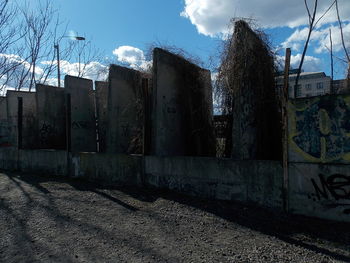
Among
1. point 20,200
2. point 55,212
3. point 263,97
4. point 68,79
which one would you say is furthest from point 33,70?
point 263,97

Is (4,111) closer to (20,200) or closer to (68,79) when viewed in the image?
(68,79)

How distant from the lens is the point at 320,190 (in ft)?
15.3

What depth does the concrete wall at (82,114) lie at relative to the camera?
34.5 ft

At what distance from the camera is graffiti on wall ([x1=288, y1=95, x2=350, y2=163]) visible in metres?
4.56

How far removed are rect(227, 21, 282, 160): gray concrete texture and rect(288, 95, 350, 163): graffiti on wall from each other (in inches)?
44.2

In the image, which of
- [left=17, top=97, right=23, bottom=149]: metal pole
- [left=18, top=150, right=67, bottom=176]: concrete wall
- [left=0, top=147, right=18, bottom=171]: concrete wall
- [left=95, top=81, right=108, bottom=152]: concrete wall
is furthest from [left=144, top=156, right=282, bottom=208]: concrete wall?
[left=0, top=147, right=18, bottom=171]: concrete wall

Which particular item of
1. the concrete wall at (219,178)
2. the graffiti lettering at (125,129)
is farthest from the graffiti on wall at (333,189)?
the graffiti lettering at (125,129)

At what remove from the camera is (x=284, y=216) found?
4895mm

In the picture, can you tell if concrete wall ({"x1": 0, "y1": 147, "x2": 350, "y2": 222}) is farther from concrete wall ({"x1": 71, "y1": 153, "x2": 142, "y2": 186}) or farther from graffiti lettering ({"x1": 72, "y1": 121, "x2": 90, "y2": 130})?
graffiti lettering ({"x1": 72, "y1": 121, "x2": 90, "y2": 130})

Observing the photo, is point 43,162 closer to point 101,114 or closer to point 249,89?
point 101,114

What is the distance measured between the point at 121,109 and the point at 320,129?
5.85 meters

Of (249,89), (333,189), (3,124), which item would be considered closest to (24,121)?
(3,124)

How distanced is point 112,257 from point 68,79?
8.03 meters

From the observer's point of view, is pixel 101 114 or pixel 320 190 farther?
pixel 101 114
